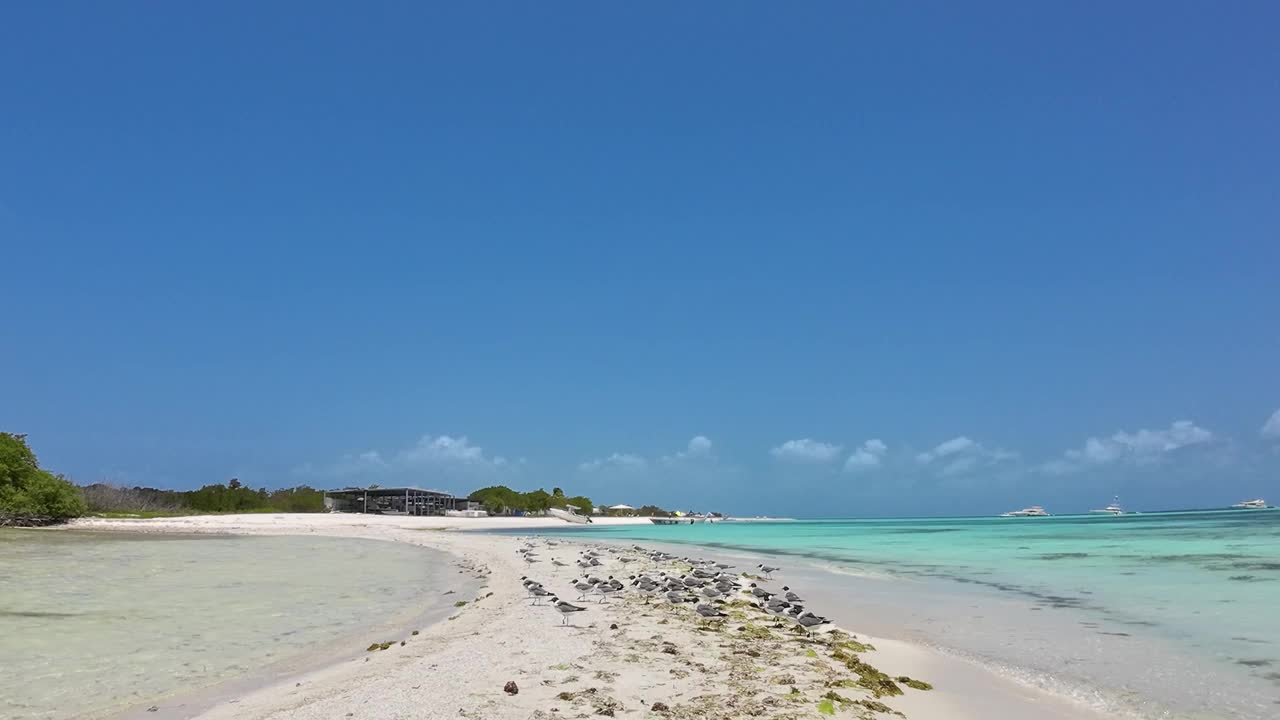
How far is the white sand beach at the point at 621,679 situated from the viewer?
7.70 m

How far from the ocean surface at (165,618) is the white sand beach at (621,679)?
117 centimetres

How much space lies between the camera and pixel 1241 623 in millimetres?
14266

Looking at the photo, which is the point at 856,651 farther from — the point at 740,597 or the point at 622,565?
the point at 622,565

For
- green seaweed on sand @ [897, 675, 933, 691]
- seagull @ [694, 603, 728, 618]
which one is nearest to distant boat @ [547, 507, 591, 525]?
seagull @ [694, 603, 728, 618]

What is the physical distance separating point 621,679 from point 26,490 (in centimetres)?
6640

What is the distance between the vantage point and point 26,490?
2169 inches

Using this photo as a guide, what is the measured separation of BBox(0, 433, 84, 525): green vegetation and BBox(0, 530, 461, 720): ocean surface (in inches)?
1324

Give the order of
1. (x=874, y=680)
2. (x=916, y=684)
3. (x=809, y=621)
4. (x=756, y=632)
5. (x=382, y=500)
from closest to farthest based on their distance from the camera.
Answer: (x=874, y=680)
(x=916, y=684)
(x=756, y=632)
(x=809, y=621)
(x=382, y=500)

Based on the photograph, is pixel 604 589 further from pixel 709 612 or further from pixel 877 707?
pixel 877 707

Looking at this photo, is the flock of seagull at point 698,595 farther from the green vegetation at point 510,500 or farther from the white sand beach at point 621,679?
the green vegetation at point 510,500

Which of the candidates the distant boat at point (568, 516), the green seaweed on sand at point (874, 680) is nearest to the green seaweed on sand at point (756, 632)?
the green seaweed on sand at point (874, 680)

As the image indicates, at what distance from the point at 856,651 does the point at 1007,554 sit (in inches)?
1201

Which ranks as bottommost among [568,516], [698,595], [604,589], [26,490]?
[568,516]

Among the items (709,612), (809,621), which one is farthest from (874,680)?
(709,612)
